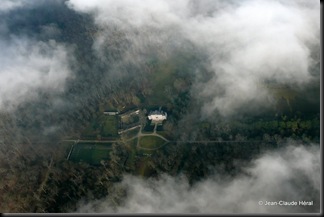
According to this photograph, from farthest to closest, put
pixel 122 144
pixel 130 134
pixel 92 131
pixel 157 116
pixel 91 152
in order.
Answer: pixel 92 131 → pixel 157 116 → pixel 130 134 → pixel 122 144 → pixel 91 152

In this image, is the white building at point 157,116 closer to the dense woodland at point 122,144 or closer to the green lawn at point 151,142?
the dense woodland at point 122,144

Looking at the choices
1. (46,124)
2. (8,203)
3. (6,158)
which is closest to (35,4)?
(46,124)

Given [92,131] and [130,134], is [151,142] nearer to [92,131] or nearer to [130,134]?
[130,134]

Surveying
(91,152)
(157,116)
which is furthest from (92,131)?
(157,116)

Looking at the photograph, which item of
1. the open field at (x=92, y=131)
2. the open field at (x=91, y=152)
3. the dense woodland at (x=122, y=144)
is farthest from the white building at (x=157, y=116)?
the open field at (x=92, y=131)

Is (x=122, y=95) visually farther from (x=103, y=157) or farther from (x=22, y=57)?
(x=22, y=57)

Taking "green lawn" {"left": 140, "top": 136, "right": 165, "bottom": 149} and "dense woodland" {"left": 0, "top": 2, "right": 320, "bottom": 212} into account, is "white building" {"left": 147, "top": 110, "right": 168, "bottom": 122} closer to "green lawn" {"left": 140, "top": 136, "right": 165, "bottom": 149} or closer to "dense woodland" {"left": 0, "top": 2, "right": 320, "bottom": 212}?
"dense woodland" {"left": 0, "top": 2, "right": 320, "bottom": 212}
